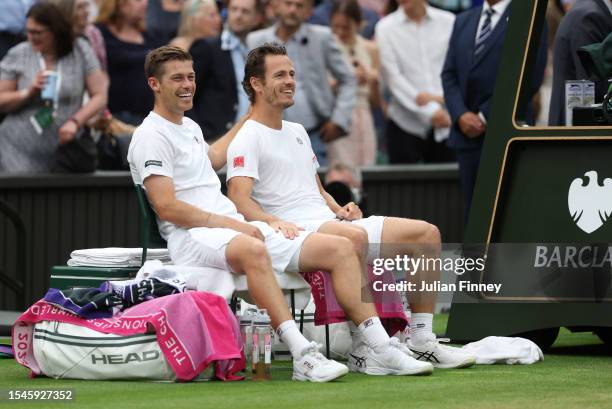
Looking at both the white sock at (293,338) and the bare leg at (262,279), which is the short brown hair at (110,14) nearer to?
the bare leg at (262,279)

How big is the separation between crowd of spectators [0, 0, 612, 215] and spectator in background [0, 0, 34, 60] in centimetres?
1

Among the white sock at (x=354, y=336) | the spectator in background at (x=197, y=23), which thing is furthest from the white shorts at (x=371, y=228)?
the spectator in background at (x=197, y=23)

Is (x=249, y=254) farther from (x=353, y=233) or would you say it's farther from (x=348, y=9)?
(x=348, y=9)

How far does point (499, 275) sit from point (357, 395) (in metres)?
2.37

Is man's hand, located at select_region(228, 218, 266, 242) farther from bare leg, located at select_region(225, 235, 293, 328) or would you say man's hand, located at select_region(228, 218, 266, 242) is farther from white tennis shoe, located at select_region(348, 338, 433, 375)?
white tennis shoe, located at select_region(348, 338, 433, 375)

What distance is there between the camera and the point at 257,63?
9.40 metres

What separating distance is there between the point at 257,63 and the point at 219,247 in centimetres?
123

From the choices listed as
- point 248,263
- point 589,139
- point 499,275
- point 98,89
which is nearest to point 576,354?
point 499,275

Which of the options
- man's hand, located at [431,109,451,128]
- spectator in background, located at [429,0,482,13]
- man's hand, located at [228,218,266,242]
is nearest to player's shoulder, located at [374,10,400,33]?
man's hand, located at [431,109,451,128]

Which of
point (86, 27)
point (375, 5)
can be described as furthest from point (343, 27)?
point (86, 27)

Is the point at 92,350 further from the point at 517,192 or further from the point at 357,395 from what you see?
the point at 517,192

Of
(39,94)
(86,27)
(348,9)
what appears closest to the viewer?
(39,94)

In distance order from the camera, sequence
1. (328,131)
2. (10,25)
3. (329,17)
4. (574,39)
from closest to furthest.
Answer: (574,39)
(10,25)
(328,131)
(329,17)

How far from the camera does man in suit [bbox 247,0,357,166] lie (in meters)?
14.4
